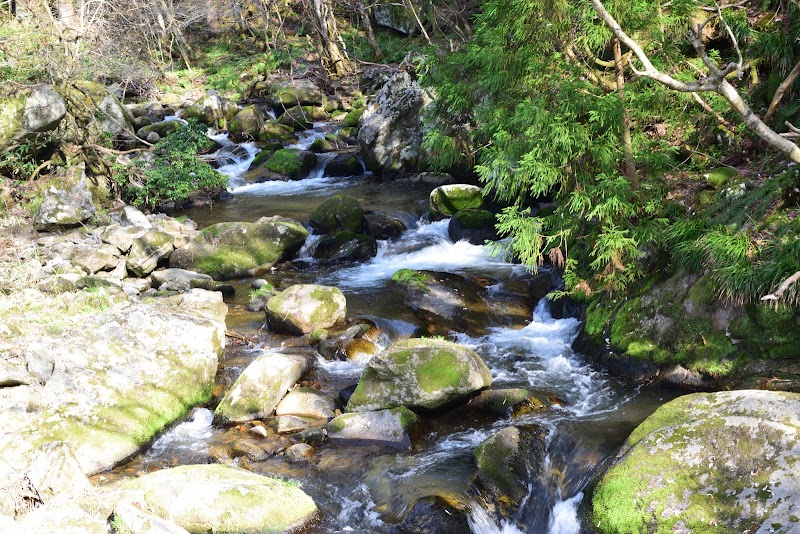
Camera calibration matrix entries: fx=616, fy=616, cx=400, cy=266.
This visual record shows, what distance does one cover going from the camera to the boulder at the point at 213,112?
25984mm

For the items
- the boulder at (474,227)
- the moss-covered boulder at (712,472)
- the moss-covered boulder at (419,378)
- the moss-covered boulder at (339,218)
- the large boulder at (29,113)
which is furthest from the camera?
the moss-covered boulder at (339,218)

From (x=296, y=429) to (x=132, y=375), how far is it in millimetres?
2228

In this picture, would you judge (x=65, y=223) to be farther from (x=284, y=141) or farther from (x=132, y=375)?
(x=284, y=141)

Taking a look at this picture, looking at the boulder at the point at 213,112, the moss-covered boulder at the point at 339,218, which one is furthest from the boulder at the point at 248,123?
the moss-covered boulder at the point at 339,218

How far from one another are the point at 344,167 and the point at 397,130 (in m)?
2.43

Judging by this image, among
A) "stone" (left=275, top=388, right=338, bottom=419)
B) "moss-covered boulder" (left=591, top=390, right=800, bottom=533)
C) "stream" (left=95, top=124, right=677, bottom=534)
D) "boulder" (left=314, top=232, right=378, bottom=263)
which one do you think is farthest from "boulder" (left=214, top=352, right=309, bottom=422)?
"boulder" (left=314, top=232, right=378, bottom=263)

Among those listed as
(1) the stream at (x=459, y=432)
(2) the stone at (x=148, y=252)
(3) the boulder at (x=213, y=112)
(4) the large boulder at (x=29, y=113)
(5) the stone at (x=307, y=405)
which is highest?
(4) the large boulder at (x=29, y=113)

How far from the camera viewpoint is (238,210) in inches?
699

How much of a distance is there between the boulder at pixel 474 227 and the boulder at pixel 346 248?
195 centimetres

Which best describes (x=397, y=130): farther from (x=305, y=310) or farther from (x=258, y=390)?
(x=258, y=390)

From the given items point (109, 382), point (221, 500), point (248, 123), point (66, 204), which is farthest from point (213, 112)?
point (221, 500)

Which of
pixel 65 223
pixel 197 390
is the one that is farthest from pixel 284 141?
pixel 197 390

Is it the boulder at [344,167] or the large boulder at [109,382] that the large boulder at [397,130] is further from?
the large boulder at [109,382]

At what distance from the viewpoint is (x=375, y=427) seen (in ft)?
24.9
